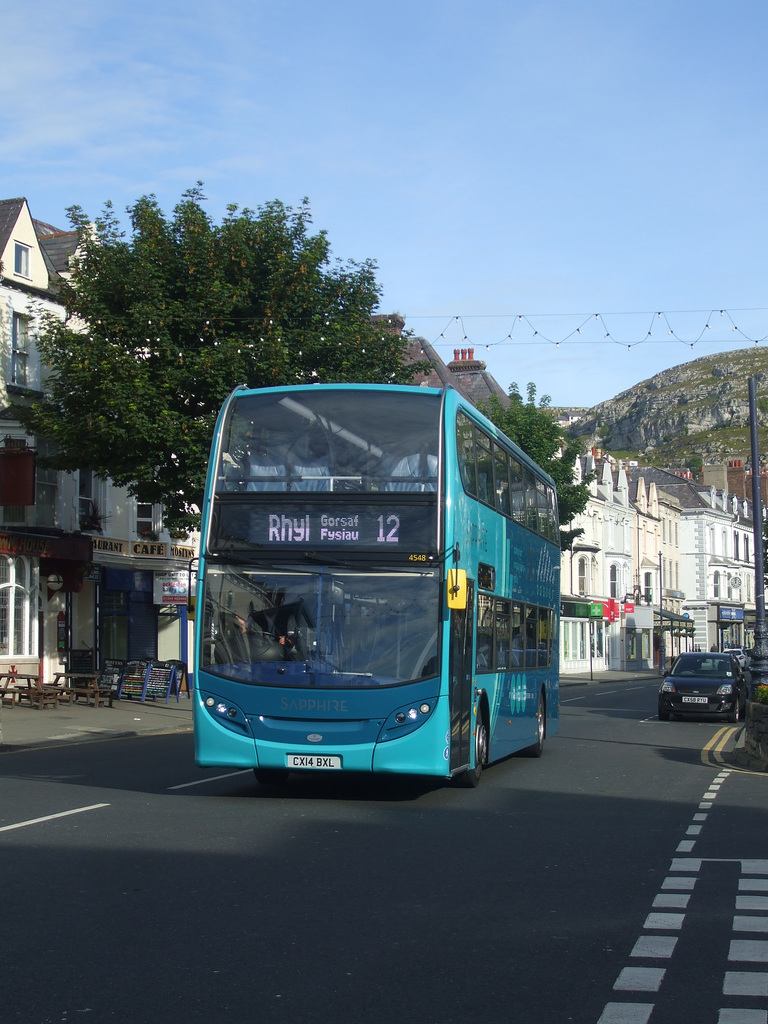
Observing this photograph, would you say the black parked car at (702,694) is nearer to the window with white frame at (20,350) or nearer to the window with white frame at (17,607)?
the window with white frame at (17,607)

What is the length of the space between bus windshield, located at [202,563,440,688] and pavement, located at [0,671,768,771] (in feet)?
24.1

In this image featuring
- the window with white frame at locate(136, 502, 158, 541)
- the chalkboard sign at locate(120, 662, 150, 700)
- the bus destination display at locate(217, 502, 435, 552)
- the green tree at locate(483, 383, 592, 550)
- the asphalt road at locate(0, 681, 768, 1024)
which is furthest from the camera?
the green tree at locate(483, 383, 592, 550)

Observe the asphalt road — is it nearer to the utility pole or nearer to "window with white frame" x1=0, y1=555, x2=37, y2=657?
the utility pole

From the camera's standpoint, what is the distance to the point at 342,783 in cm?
1473

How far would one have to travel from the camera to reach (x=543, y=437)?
154 ft

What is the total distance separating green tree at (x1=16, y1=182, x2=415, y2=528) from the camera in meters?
25.6

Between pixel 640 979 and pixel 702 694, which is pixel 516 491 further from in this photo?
pixel 702 694

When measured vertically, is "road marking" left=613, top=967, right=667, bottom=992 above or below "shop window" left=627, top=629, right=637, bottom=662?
above

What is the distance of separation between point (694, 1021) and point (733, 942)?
1.57m

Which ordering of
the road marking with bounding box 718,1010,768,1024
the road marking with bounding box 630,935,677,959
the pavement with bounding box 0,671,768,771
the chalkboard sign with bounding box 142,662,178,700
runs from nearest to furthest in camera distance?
the road marking with bounding box 718,1010,768,1024
the road marking with bounding box 630,935,677,959
the pavement with bounding box 0,671,768,771
the chalkboard sign with bounding box 142,662,178,700

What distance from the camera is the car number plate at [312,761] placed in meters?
12.1

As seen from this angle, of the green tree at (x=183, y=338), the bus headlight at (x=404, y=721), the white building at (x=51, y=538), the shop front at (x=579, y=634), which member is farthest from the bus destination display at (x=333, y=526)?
the shop front at (x=579, y=634)

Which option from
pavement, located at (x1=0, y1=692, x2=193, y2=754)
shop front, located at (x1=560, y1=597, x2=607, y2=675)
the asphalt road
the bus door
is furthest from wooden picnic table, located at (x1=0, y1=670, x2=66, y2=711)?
shop front, located at (x1=560, y1=597, x2=607, y2=675)

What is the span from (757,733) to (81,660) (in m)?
19.4
